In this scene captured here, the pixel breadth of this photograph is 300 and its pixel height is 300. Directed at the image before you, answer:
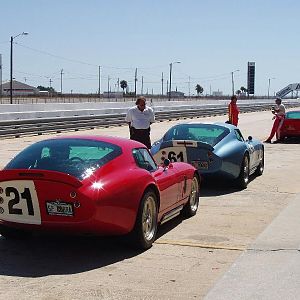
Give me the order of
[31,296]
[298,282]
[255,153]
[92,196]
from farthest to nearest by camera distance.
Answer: [255,153]
[92,196]
[298,282]
[31,296]

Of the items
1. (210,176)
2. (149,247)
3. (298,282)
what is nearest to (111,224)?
(149,247)

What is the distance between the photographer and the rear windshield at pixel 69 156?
19.6 feet

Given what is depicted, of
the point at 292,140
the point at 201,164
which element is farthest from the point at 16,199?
the point at 292,140

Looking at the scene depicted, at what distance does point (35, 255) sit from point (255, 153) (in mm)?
7008

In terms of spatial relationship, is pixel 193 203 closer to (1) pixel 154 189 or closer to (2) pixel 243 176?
(1) pixel 154 189

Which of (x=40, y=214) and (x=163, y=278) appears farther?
(x=40, y=214)

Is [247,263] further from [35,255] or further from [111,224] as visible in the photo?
[35,255]

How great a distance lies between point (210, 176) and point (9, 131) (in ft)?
46.7

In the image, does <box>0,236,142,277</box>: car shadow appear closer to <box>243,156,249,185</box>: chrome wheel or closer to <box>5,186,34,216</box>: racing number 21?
<box>5,186,34,216</box>: racing number 21

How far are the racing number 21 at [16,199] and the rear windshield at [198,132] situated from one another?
555 centimetres

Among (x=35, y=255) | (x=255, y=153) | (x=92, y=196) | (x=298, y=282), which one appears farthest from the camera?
(x=255, y=153)

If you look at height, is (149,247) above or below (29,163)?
below

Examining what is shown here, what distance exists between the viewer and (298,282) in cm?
521

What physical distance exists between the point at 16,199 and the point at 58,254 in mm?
740
